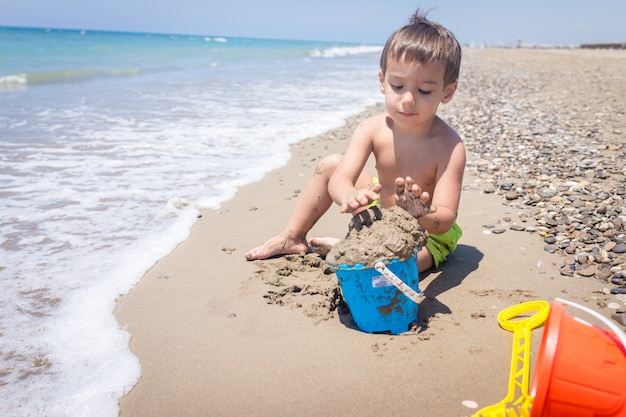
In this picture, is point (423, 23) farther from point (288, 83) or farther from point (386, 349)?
point (288, 83)

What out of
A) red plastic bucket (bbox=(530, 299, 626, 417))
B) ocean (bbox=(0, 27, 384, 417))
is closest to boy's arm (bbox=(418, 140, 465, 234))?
red plastic bucket (bbox=(530, 299, 626, 417))

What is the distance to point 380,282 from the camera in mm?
2098

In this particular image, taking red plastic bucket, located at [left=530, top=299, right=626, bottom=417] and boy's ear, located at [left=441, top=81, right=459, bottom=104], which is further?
boy's ear, located at [left=441, top=81, right=459, bottom=104]

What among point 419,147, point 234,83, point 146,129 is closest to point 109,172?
point 146,129

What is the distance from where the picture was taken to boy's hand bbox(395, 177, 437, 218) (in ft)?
7.19

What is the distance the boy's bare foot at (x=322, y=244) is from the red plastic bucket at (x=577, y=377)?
5.76 ft

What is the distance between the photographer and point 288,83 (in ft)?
47.7

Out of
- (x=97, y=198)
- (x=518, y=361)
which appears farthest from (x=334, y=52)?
(x=518, y=361)

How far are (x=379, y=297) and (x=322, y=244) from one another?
1.06 meters

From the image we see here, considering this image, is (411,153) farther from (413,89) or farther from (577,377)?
(577,377)

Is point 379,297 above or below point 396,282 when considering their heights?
below

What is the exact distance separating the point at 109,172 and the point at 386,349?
12.3ft

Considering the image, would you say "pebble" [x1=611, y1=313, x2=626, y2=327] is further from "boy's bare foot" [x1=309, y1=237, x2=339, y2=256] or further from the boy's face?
"boy's bare foot" [x1=309, y1=237, x2=339, y2=256]

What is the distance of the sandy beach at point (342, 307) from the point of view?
6.15ft
